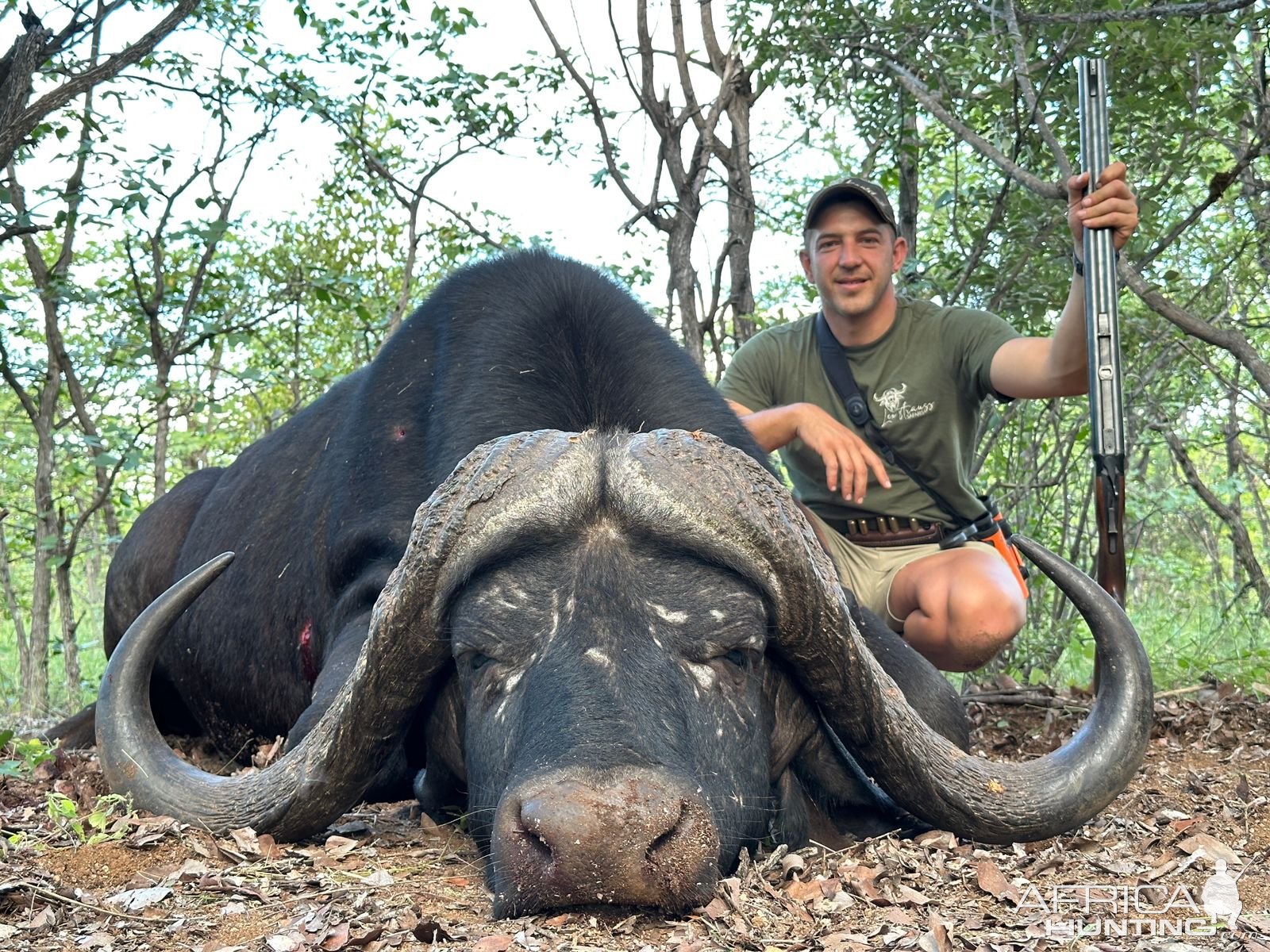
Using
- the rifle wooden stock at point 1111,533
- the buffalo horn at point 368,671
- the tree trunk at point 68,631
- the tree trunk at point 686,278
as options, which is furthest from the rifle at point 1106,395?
the tree trunk at point 68,631

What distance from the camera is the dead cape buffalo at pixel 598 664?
2887mm

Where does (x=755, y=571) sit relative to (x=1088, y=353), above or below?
below

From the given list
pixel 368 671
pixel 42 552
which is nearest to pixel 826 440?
pixel 368 671

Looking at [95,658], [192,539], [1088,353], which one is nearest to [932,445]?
[1088,353]

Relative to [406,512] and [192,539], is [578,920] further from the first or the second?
[192,539]

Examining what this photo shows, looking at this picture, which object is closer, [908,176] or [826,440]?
[826,440]

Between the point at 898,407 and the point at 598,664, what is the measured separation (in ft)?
9.78

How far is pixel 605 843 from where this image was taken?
2699 mm

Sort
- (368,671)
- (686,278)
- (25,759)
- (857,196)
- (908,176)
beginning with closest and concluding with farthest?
1. (368,671)
2. (25,759)
3. (857,196)
4. (908,176)
5. (686,278)

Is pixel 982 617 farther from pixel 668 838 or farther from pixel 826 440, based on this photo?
pixel 668 838

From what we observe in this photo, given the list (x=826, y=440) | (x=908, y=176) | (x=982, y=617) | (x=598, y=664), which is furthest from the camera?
(x=908, y=176)

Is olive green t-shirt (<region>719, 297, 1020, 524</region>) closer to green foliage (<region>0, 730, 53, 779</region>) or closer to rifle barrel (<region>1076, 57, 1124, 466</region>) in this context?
rifle barrel (<region>1076, 57, 1124, 466</region>)

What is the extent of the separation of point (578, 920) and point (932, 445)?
133 inches

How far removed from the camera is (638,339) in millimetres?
4309
